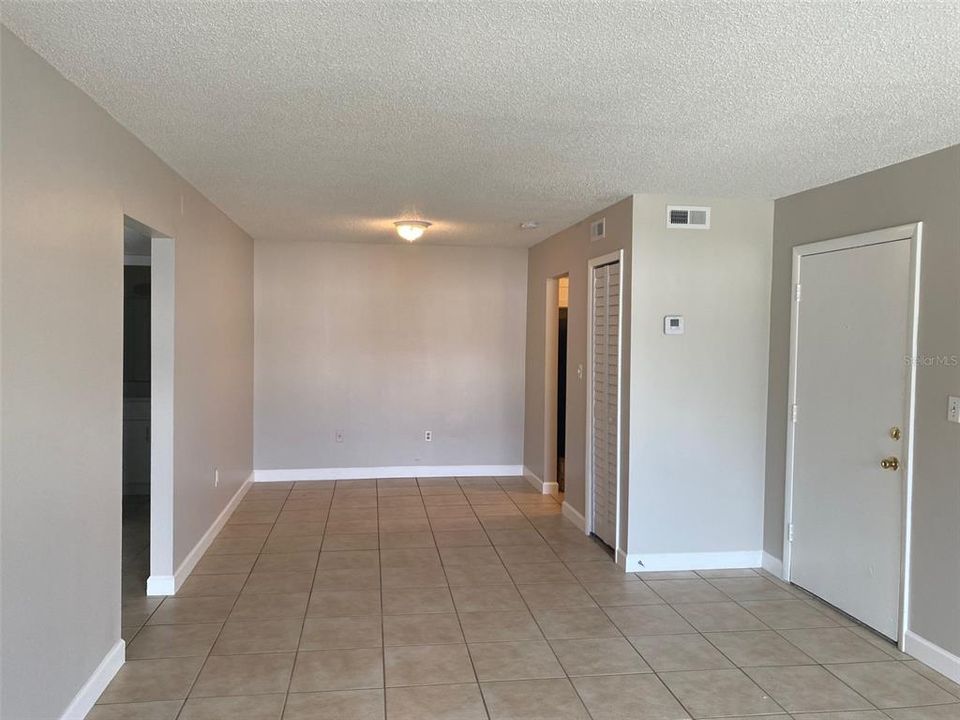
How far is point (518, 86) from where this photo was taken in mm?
2484

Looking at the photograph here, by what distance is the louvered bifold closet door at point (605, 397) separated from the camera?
4.73 metres

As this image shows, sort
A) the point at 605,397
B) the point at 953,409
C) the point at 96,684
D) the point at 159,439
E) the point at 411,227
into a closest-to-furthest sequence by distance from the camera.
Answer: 1. the point at 96,684
2. the point at 953,409
3. the point at 159,439
4. the point at 605,397
5. the point at 411,227

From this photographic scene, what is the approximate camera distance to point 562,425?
766 centimetres

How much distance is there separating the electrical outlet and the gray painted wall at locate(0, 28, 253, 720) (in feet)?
11.7

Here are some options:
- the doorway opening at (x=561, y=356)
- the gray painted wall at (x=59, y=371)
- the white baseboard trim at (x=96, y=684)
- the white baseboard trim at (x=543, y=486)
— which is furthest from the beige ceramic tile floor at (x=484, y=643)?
the doorway opening at (x=561, y=356)

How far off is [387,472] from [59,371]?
4.98m

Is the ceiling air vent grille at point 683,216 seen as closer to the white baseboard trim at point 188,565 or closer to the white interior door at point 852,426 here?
the white interior door at point 852,426

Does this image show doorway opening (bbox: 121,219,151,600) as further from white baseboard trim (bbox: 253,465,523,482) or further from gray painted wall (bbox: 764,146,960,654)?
gray painted wall (bbox: 764,146,960,654)

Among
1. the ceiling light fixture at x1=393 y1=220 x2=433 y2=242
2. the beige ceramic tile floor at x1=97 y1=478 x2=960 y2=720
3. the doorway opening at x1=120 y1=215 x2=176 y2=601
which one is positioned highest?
the ceiling light fixture at x1=393 y1=220 x2=433 y2=242

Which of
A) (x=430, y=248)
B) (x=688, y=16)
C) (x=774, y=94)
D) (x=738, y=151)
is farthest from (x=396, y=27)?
(x=430, y=248)

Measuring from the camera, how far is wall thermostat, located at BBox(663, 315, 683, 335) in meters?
4.46

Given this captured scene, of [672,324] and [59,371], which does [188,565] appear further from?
[672,324]

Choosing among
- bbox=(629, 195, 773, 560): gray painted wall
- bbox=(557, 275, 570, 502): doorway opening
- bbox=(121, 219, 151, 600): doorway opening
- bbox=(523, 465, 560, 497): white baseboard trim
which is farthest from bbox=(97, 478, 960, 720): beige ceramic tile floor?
bbox=(557, 275, 570, 502): doorway opening

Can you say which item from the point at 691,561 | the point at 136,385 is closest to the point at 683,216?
the point at 691,561
